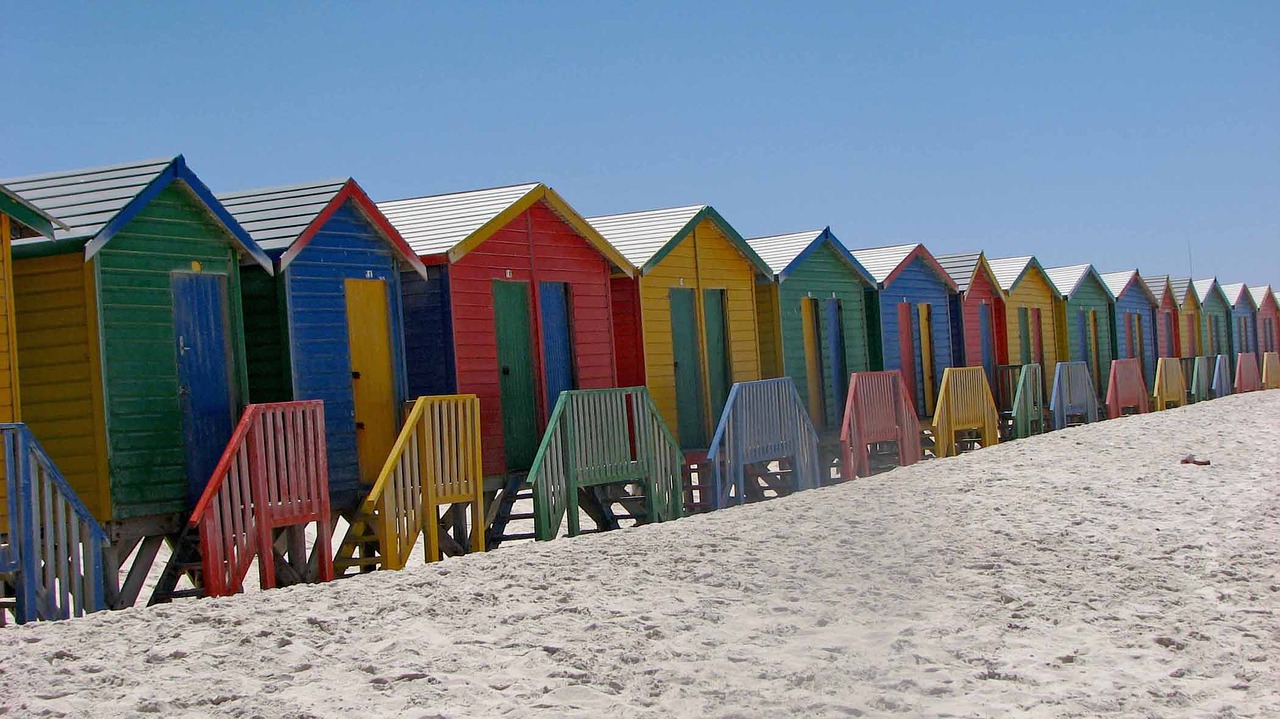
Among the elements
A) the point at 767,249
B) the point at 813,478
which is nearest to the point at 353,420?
the point at 813,478

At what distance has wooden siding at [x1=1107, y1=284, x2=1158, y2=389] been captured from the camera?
3350 cm

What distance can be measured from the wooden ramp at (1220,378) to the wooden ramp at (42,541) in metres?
32.3

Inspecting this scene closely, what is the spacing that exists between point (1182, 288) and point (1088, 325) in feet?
31.8

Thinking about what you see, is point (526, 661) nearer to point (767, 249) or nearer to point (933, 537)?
point (933, 537)

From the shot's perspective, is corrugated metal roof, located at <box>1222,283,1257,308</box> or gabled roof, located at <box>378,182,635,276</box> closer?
gabled roof, located at <box>378,182,635,276</box>

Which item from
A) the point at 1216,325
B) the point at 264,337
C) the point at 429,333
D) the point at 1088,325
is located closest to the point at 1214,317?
the point at 1216,325

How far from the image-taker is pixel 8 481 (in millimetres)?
8562

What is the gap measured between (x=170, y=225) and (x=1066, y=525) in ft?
24.8

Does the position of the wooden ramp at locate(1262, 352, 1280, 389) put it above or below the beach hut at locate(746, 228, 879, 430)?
below

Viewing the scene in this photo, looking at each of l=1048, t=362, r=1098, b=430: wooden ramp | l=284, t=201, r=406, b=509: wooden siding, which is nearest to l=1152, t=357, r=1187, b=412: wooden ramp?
l=1048, t=362, r=1098, b=430: wooden ramp

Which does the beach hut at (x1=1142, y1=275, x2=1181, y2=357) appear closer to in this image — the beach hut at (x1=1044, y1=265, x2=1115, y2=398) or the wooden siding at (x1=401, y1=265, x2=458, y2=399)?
the beach hut at (x1=1044, y1=265, x2=1115, y2=398)

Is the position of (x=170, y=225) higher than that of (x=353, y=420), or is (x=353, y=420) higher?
(x=170, y=225)

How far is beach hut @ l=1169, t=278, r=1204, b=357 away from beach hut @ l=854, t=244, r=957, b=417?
16.4 metres

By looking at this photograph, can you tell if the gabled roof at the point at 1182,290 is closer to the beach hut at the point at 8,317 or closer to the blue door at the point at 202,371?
the blue door at the point at 202,371
